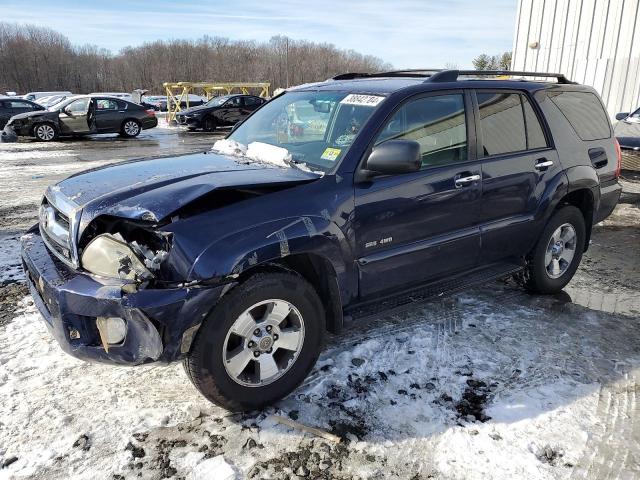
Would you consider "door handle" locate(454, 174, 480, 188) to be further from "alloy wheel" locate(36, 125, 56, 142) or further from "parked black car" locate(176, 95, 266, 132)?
"parked black car" locate(176, 95, 266, 132)

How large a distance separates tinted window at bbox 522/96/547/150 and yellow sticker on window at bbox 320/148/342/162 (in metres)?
1.81

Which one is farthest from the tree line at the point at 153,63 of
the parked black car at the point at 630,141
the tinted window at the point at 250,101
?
the parked black car at the point at 630,141

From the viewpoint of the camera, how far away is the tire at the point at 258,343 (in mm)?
2588

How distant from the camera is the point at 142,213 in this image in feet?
8.42

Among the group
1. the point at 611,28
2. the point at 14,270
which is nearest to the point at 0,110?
the point at 14,270

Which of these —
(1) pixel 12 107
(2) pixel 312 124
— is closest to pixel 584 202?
(2) pixel 312 124

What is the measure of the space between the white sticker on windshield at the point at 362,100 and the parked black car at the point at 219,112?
1830 centimetres

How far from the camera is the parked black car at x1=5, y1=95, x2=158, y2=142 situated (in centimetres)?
1723

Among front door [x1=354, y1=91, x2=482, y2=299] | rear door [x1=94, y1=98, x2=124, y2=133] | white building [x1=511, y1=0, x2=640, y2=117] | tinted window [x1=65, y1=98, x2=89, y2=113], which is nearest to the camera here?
front door [x1=354, y1=91, x2=482, y2=299]

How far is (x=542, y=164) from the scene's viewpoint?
407 cm

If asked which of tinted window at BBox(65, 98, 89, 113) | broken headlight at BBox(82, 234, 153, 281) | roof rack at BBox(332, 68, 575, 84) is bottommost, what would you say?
Answer: broken headlight at BBox(82, 234, 153, 281)

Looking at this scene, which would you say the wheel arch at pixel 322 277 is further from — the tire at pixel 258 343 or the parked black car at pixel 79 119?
the parked black car at pixel 79 119

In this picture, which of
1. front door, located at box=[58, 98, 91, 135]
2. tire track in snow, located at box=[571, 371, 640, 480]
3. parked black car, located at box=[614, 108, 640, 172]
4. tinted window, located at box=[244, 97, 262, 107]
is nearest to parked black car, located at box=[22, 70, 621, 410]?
tire track in snow, located at box=[571, 371, 640, 480]

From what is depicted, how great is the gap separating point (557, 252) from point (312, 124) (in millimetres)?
2519
